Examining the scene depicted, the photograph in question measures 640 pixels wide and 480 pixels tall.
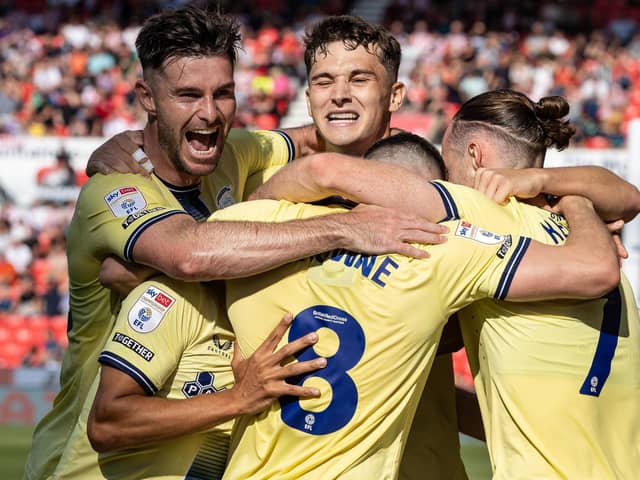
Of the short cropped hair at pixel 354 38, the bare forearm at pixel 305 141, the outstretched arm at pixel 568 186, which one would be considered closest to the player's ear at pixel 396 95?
the short cropped hair at pixel 354 38

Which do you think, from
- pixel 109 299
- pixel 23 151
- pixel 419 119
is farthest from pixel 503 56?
pixel 109 299

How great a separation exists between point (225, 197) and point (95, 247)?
82 cm

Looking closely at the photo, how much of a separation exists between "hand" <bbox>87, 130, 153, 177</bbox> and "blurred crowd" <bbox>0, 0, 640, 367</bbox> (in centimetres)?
1059

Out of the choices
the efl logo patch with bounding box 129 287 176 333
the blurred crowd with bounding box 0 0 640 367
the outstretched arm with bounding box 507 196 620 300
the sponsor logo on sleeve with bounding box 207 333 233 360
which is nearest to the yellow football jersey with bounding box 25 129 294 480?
the efl logo patch with bounding box 129 287 176 333

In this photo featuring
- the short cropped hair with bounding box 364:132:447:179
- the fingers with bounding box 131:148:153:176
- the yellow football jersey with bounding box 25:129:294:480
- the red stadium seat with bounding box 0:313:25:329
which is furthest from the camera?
the red stadium seat with bounding box 0:313:25:329

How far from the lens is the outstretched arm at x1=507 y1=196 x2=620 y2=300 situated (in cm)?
304

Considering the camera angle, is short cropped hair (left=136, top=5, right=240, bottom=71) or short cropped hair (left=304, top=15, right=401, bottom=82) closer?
short cropped hair (left=136, top=5, right=240, bottom=71)

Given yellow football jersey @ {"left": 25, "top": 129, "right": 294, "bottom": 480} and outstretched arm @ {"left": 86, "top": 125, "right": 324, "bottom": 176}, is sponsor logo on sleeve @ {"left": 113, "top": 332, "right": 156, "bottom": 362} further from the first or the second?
outstretched arm @ {"left": 86, "top": 125, "right": 324, "bottom": 176}

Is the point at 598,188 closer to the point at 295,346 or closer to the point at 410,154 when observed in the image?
the point at 410,154

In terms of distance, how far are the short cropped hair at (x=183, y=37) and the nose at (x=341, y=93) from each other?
24.5 inches

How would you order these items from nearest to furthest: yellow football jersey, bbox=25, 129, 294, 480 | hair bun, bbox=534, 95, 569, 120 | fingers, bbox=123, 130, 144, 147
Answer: hair bun, bbox=534, 95, 569, 120 < yellow football jersey, bbox=25, 129, 294, 480 < fingers, bbox=123, 130, 144, 147

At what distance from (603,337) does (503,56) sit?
53.2 feet

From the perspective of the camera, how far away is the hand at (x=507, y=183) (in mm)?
3277

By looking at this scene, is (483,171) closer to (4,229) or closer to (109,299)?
(109,299)
